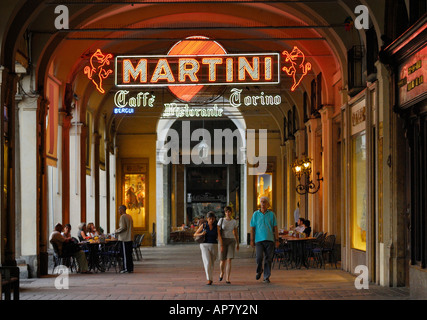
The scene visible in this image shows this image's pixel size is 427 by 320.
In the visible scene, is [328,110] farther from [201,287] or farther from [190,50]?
[201,287]

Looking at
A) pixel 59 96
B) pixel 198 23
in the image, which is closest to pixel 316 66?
pixel 198 23

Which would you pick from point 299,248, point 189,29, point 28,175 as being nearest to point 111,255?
point 28,175

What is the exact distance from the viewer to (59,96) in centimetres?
2130

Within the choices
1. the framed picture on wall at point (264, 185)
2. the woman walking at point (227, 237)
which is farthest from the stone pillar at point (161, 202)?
the woman walking at point (227, 237)

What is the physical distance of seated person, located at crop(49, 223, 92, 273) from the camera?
59.5 feet

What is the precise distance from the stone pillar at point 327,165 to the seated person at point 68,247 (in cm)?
639

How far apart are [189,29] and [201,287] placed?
6.30 m

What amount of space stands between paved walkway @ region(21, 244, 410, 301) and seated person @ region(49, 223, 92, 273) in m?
0.50

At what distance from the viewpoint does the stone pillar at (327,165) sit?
2075 centimetres

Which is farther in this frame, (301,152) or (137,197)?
(137,197)

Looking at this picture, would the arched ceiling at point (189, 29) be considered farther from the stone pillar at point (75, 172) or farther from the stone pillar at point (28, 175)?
the stone pillar at point (75, 172)

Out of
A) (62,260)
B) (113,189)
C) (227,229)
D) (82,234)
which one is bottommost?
(62,260)

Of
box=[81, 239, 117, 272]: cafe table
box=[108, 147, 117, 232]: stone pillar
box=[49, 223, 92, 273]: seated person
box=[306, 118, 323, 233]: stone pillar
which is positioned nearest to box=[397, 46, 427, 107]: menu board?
box=[49, 223, 92, 273]: seated person

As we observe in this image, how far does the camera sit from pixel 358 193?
1739 centimetres
